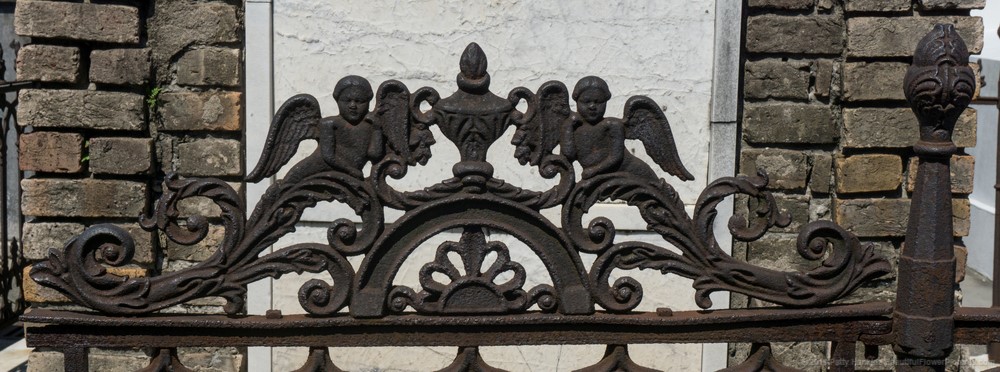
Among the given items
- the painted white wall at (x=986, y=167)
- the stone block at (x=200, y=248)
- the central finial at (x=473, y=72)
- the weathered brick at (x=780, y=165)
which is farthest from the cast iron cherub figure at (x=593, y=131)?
the painted white wall at (x=986, y=167)

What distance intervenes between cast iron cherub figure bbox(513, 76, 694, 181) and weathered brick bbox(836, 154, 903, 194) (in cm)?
191

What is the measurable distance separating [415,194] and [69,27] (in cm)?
213

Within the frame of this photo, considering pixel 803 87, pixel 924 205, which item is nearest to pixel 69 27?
pixel 803 87

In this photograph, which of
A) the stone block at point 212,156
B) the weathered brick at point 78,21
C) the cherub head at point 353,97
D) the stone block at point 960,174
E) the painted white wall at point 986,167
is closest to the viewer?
the cherub head at point 353,97

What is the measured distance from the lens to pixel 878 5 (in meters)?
3.71

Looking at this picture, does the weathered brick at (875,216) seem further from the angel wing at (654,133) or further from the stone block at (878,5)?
the angel wing at (654,133)

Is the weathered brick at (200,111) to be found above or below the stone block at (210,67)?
below

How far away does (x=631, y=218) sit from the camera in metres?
3.67

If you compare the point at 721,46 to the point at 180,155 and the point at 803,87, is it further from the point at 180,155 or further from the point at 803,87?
the point at 180,155

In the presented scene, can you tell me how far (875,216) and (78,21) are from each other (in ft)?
9.77

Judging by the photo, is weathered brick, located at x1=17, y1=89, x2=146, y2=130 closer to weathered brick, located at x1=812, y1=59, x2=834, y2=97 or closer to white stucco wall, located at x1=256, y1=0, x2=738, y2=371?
white stucco wall, located at x1=256, y1=0, x2=738, y2=371

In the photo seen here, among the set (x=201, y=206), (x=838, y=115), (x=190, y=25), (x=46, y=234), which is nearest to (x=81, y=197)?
(x=46, y=234)

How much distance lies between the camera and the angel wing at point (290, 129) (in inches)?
79.9

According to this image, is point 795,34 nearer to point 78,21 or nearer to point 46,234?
point 78,21
